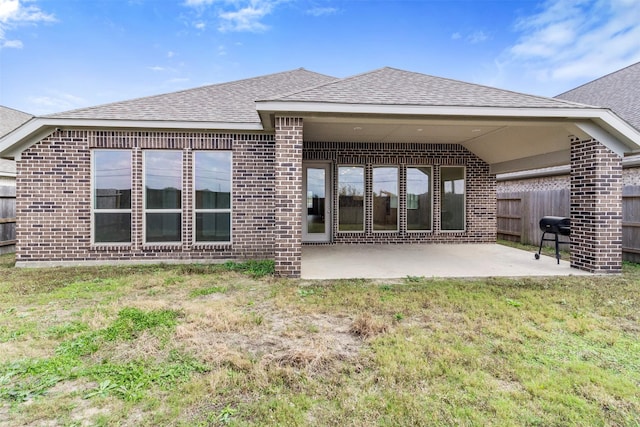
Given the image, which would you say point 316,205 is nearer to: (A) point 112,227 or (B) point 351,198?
(B) point 351,198

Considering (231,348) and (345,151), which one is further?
(345,151)

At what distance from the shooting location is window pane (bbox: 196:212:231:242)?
6.99 meters

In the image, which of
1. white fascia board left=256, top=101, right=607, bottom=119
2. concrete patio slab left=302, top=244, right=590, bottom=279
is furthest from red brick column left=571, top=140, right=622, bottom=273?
white fascia board left=256, top=101, right=607, bottom=119

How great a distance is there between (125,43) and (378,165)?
13.5 meters

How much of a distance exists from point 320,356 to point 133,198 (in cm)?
593

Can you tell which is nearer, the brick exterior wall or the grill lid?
the brick exterior wall

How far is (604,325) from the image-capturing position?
345 cm

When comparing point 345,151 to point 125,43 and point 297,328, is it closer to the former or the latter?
point 297,328

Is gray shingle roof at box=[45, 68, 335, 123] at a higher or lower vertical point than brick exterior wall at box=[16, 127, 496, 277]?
higher

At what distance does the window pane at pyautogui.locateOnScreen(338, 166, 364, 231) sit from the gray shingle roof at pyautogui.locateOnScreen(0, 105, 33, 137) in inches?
425

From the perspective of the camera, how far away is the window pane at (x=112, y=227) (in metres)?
6.76

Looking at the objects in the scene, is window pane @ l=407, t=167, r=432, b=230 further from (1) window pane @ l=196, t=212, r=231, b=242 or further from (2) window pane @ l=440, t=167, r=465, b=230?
(1) window pane @ l=196, t=212, r=231, b=242

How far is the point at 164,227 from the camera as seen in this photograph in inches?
273

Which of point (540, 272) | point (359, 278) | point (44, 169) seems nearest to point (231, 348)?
point (359, 278)
